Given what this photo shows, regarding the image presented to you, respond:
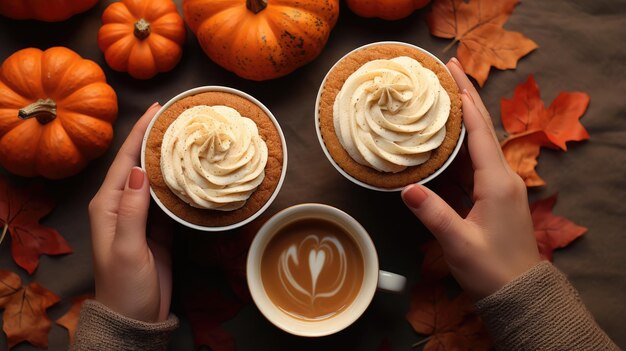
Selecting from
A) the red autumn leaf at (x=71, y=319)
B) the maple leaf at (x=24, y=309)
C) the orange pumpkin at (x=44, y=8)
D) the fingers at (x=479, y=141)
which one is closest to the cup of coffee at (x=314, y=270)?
the fingers at (x=479, y=141)

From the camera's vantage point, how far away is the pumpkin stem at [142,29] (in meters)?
1.91

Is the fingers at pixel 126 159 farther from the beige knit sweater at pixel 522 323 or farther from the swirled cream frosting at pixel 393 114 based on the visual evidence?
the swirled cream frosting at pixel 393 114

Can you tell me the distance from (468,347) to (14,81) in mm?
1675

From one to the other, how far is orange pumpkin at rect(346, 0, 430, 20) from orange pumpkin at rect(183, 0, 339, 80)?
0.35 feet

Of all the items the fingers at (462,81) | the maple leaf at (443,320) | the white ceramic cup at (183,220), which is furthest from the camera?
the maple leaf at (443,320)

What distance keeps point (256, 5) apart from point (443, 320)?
118 centimetres

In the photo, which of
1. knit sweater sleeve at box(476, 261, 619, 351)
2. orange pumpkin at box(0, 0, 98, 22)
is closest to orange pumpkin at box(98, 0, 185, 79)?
orange pumpkin at box(0, 0, 98, 22)

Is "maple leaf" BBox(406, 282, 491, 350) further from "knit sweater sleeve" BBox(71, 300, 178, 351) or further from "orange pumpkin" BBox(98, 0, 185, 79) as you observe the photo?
"orange pumpkin" BBox(98, 0, 185, 79)

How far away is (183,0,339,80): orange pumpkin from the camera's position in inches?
74.3

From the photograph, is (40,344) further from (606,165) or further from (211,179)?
(606,165)

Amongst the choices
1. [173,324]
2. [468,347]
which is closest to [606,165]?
[468,347]

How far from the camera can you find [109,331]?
1.65 m

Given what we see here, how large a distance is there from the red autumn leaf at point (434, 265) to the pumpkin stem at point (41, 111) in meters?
1.28

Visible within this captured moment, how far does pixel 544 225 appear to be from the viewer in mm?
2010
